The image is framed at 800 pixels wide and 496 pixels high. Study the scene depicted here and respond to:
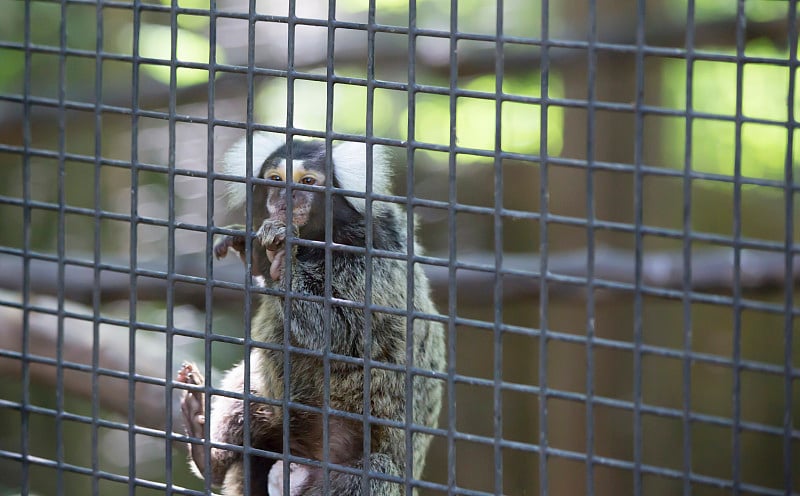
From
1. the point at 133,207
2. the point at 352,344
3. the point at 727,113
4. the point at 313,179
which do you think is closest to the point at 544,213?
the point at 133,207

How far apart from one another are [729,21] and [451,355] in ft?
11.3

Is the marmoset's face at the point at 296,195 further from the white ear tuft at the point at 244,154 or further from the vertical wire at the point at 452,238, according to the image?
the vertical wire at the point at 452,238

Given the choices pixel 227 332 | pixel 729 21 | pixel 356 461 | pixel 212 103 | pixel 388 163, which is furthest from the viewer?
pixel 227 332

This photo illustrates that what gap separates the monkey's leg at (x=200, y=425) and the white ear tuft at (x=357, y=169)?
673 mm

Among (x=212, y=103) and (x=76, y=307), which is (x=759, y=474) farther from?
(x=212, y=103)

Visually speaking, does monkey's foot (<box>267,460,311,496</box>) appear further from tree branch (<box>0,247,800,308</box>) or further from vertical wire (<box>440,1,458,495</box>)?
tree branch (<box>0,247,800,308</box>)

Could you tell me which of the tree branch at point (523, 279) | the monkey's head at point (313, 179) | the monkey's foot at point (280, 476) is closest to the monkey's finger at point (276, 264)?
the monkey's head at point (313, 179)

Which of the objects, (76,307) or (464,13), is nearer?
(76,307)

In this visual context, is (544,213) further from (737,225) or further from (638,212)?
(737,225)

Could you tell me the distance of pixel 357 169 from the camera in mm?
2922

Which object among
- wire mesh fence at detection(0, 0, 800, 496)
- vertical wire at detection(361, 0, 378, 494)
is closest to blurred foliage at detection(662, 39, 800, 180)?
wire mesh fence at detection(0, 0, 800, 496)

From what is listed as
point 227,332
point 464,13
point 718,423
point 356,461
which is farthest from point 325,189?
point 227,332

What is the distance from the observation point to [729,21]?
181 inches

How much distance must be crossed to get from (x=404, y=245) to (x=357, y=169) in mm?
300
